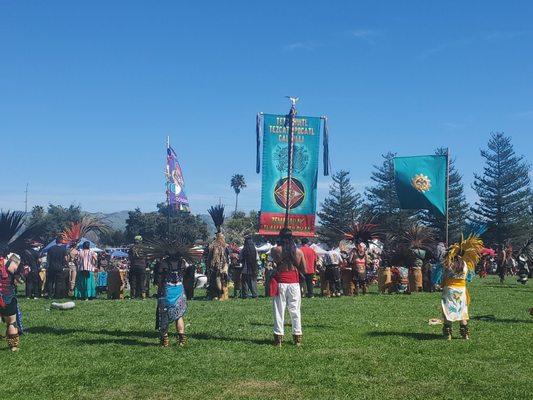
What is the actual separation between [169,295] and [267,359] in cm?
221

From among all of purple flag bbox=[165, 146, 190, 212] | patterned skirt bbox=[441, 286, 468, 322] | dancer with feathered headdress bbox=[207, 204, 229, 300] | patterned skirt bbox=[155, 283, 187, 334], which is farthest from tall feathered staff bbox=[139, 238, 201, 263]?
purple flag bbox=[165, 146, 190, 212]

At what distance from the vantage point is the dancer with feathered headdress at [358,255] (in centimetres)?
1898

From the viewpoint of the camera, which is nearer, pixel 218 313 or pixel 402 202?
pixel 218 313

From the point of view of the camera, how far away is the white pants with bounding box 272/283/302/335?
1028 cm

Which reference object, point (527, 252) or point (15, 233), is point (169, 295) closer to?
point (15, 233)

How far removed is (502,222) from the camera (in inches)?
2554

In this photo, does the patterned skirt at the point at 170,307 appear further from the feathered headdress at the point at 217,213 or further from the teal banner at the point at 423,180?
the teal banner at the point at 423,180

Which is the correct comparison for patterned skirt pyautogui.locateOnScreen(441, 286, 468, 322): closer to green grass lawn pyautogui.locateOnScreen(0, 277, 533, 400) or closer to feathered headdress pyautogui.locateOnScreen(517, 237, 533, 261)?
green grass lawn pyautogui.locateOnScreen(0, 277, 533, 400)

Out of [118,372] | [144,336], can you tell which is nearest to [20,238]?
[144,336]

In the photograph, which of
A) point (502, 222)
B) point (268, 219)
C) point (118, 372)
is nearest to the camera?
point (118, 372)

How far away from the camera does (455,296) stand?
36.0 feet

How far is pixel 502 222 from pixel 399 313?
5451cm

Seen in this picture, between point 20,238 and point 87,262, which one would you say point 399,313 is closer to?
point 20,238

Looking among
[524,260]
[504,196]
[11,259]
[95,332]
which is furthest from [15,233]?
[504,196]
